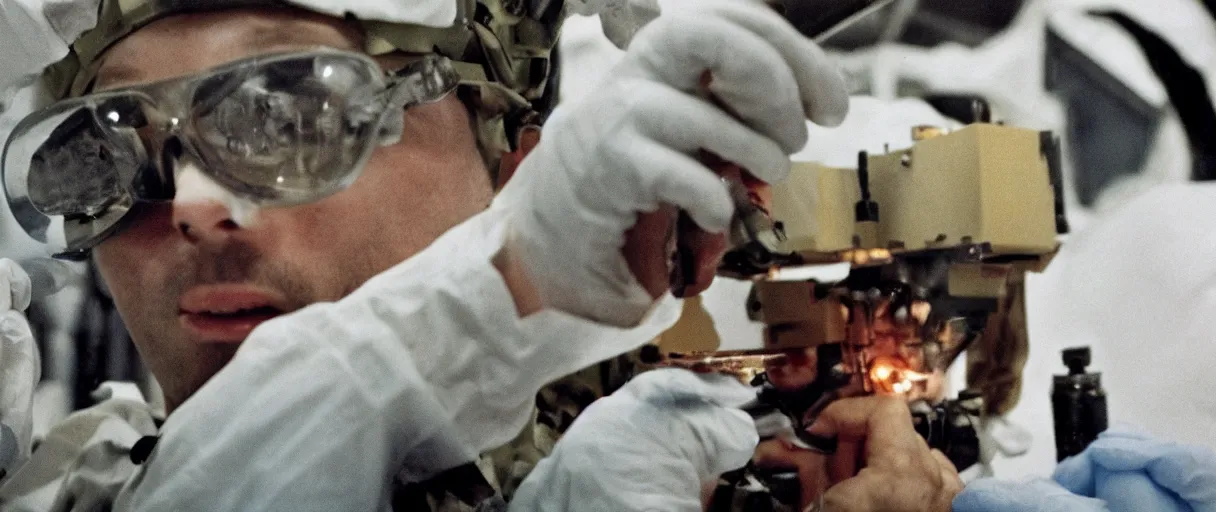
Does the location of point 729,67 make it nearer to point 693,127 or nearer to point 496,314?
point 693,127

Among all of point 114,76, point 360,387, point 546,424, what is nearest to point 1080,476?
point 546,424

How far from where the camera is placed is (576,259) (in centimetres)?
74

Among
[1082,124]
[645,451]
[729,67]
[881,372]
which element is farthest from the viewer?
[1082,124]

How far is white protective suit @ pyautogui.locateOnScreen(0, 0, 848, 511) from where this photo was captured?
27.7 inches

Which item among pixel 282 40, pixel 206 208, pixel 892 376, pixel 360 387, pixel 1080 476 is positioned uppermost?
pixel 282 40

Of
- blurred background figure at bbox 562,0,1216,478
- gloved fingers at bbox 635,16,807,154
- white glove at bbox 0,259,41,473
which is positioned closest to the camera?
gloved fingers at bbox 635,16,807,154

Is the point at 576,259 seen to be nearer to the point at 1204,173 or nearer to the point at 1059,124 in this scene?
the point at 1059,124

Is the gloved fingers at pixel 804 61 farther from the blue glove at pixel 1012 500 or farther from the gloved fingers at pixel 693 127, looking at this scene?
the blue glove at pixel 1012 500

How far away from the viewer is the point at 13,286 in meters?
0.95

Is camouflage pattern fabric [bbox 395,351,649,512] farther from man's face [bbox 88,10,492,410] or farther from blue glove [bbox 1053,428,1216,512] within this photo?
blue glove [bbox 1053,428,1216,512]

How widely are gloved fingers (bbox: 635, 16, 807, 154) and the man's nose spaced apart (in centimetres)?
33

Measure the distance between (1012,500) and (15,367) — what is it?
861mm

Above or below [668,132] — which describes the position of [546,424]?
below

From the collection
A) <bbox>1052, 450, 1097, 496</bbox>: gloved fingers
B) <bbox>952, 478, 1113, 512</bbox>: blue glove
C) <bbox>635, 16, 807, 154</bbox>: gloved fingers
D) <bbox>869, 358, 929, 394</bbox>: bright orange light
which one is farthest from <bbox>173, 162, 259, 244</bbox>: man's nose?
<bbox>1052, 450, 1097, 496</bbox>: gloved fingers
